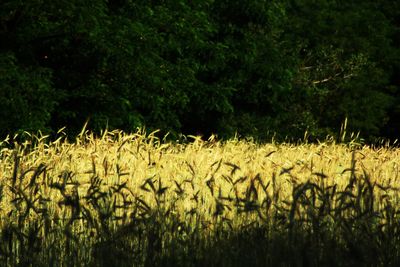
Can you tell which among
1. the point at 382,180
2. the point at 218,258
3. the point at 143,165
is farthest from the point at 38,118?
the point at 218,258

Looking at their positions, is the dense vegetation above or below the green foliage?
above

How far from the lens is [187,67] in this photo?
789 inches

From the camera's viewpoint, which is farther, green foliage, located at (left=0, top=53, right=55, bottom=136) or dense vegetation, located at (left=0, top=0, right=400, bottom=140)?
dense vegetation, located at (left=0, top=0, right=400, bottom=140)

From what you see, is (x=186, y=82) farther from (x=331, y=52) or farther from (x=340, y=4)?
(x=340, y=4)

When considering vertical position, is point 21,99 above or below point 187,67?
below

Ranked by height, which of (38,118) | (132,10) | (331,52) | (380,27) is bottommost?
(38,118)

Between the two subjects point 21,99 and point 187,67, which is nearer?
point 21,99

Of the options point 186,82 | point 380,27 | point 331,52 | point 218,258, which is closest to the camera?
point 218,258

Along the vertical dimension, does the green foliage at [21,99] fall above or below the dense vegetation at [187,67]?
below

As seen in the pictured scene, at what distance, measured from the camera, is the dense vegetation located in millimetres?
16656

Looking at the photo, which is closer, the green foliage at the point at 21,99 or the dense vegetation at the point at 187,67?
the green foliage at the point at 21,99

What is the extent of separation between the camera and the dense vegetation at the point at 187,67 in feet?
54.6

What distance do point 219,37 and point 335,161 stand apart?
13933mm

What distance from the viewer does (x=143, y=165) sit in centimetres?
907
